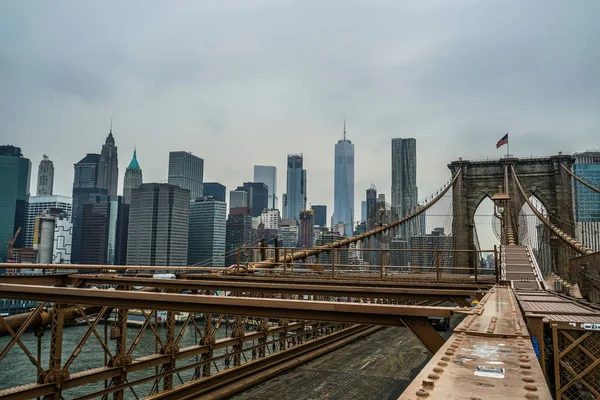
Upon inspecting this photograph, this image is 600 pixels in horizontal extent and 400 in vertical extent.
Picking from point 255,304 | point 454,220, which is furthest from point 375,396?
point 454,220

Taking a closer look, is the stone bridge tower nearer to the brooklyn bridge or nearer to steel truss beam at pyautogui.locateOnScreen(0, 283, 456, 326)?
the brooklyn bridge

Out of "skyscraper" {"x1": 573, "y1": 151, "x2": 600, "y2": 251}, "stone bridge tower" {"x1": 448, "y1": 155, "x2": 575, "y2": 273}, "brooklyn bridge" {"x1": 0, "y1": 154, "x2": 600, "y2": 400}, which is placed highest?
"skyscraper" {"x1": 573, "y1": 151, "x2": 600, "y2": 251}

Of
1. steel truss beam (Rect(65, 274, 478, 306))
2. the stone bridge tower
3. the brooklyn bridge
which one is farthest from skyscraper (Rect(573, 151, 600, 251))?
steel truss beam (Rect(65, 274, 478, 306))

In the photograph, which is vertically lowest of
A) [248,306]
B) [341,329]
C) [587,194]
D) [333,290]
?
[341,329]

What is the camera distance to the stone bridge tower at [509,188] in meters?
53.5

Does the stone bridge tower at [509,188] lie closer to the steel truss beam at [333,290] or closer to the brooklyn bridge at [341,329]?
the brooklyn bridge at [341,329]

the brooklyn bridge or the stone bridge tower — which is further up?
the stone bridge tower

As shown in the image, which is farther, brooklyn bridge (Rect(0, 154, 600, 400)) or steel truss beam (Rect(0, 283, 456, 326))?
steel truss beam (Rect(0, 283, 456, 326))

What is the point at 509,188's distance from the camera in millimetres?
57188

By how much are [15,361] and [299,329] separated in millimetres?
45924

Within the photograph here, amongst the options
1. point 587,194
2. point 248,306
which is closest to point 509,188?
point 248,306

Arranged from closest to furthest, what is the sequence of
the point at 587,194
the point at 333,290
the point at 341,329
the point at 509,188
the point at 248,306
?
the point at 248,306 < the point at 333,290 < the point at 341,329 < the point at 509,188 < the point at 587,194

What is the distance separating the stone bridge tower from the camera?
53469 millimetres

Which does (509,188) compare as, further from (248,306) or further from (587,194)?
(587,194)
